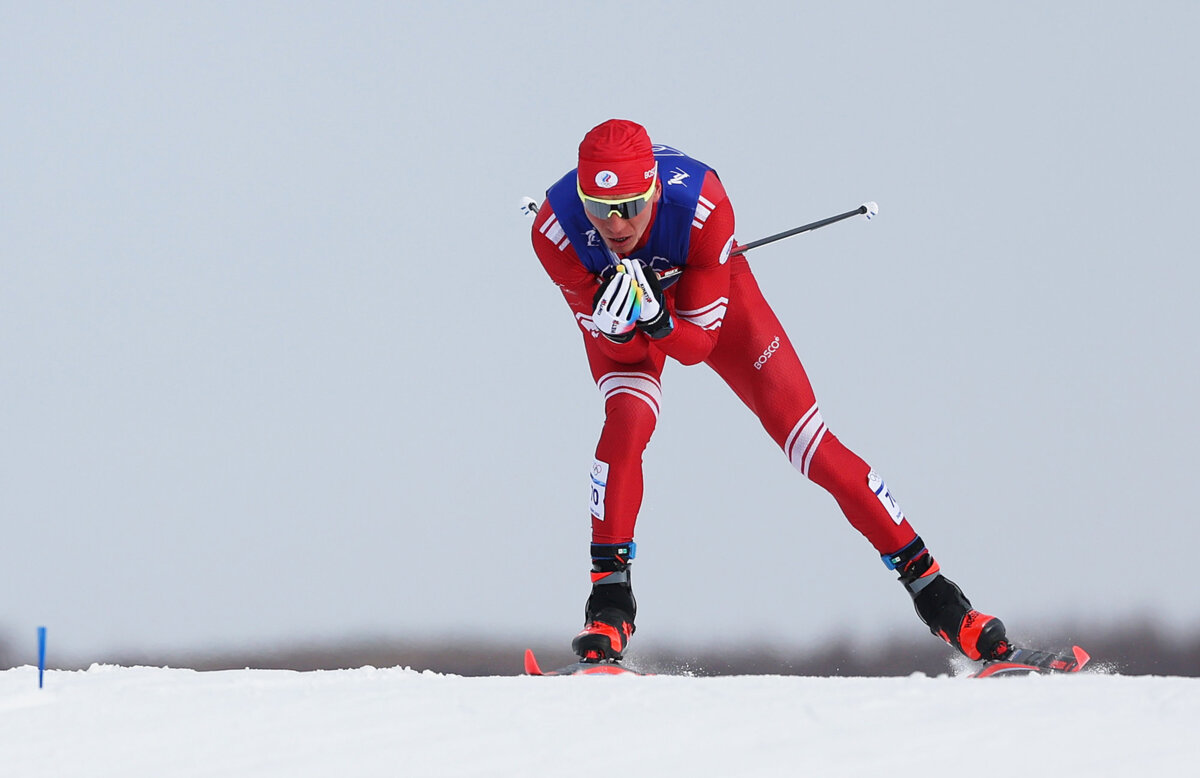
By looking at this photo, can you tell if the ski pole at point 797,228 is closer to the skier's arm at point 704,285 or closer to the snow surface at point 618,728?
the skier's arm at point 704,285

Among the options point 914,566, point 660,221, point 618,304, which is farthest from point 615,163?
point 914,566

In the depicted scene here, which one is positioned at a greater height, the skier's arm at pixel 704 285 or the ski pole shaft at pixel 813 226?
the ski pole shaft at pixel 813 226

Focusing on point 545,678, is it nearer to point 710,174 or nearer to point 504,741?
point 504,741

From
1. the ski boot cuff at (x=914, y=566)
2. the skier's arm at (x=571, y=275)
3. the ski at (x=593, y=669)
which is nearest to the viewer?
the ski at (x=593, y=669)

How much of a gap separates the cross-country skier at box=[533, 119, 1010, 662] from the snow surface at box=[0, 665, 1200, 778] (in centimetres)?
147

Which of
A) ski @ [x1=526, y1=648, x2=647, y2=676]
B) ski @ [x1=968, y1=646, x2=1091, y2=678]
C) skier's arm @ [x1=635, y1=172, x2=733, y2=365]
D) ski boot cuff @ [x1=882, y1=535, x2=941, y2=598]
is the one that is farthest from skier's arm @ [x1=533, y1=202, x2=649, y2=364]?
ski @ [x1=968, y1=646, x2=1091, y2=678]

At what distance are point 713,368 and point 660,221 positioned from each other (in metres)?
0.92

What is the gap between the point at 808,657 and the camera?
44.7 feet

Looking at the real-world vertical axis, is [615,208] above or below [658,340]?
above

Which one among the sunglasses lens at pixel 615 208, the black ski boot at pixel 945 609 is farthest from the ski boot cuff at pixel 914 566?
the sunglasses lens at pixel 615 208

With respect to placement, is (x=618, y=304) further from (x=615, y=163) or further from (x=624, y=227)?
(x=615, y=163)

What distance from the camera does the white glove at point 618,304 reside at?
15.4ft

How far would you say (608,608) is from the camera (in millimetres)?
5027

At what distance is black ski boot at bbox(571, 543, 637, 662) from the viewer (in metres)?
4.83
